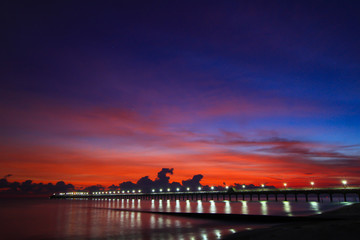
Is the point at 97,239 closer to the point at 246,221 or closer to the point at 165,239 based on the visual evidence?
the point at 165,239

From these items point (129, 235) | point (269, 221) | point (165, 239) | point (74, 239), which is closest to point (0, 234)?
point (74, 239)

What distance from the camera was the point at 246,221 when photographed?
42.9m

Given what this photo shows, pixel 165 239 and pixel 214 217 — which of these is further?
pixel 214 217

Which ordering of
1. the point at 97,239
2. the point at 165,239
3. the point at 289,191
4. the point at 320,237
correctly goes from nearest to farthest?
the point at 320,237 → the point at 165,239 → the point at 97,239 → the point at 289,191

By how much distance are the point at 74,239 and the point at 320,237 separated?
3065 centimetres

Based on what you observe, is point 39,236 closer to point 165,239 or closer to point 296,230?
point 165,239

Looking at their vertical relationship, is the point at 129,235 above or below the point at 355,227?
below

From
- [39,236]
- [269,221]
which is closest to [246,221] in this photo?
[269,221]

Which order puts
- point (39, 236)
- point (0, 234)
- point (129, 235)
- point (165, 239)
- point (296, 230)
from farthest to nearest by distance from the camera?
point (0, 234) → point (39, 236) → point (129, 235) → point (165, 239) → point (296, 230)

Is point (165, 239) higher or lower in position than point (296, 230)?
lower

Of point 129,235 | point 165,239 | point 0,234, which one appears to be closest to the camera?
point 165,239

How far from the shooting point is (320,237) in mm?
21328

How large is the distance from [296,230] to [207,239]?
31.4 feet

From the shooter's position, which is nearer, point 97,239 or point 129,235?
point 97,239
